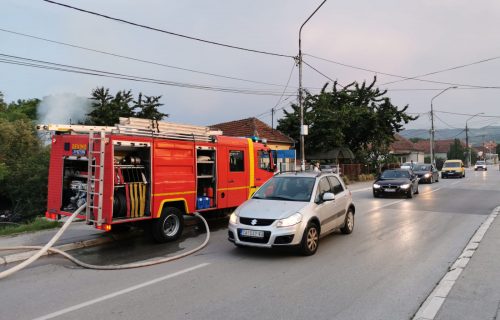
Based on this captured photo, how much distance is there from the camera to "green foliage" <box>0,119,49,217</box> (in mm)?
22062

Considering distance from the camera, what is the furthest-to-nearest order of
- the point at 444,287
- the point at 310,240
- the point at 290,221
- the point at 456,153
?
the point at 456,153
the point at 310,240
the point at 290,221
the point at 444,287

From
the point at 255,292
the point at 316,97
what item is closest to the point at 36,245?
the point at 255,292

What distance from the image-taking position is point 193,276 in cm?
632

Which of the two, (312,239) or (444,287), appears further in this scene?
(312,239)

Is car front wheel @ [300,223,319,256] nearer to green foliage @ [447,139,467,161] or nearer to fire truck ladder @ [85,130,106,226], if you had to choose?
fire truck ladder @ [85,130,106,226]

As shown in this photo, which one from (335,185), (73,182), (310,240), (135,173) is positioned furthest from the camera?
(335,185)

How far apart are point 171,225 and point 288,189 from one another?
290 cm

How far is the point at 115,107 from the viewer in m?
28.3

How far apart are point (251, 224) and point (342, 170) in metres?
28.7

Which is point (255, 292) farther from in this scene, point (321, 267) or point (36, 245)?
point (36, 245)

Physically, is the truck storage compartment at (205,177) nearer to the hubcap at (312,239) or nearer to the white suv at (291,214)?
the white suv at (291,214)

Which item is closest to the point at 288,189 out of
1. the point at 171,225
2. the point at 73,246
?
the point at 171,225

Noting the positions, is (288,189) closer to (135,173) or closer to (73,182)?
(135,173)

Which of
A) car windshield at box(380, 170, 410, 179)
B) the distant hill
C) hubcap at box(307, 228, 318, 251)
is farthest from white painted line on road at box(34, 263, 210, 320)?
the distant hill
